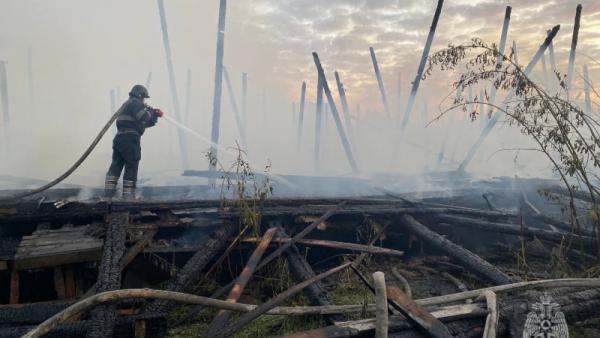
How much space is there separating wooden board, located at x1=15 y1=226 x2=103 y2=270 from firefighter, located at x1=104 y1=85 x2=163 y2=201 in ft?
9.32

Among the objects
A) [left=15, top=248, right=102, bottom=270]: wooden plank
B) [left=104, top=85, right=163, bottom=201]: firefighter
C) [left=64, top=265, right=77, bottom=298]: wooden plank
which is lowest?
[left=64, top=265, right=77, bottom=298]: wooden plank

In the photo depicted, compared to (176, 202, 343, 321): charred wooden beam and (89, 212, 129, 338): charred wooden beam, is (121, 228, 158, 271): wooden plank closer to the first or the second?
(89, 212, 129, 338): charred wooden beam

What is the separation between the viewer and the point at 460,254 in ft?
14.0

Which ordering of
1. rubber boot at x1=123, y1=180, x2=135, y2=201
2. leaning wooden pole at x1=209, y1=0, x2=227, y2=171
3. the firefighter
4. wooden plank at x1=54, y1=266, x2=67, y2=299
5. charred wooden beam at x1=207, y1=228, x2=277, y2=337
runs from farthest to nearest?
leaning wooden pole at x1=209, y1=0, x2=227, y2=171, the firefighter, rubber boot at x1=123, y1=180, x2=135, y2=201, wooden plank at x1=54, y1=266, x2=67, y2=299, charred wooden beam at x1=207, y1=228, x2=277, y2=337

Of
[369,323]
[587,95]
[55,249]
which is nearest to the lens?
[369,323]

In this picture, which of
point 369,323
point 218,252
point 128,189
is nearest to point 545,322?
point 369,323

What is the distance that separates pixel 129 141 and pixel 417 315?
19.9 feet

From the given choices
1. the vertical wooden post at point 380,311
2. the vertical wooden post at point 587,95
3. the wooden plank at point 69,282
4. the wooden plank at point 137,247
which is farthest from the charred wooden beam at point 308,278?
the vertical wooden post at point 587,95

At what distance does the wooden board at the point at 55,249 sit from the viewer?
321 centimetres

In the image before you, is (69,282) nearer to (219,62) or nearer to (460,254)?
(460,254)

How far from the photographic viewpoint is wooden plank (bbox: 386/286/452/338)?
222 cm

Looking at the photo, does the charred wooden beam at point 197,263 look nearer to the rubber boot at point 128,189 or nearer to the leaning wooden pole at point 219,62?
the rubber boot at point 128,189

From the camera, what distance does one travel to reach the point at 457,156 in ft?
86.7

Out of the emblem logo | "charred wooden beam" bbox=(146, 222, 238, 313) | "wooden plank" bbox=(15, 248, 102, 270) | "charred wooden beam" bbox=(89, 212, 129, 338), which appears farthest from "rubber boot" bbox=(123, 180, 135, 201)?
the emblem logo
